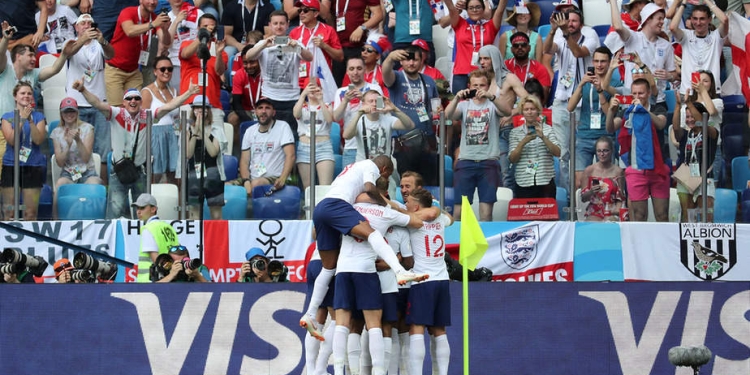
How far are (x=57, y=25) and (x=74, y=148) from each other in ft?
16.3

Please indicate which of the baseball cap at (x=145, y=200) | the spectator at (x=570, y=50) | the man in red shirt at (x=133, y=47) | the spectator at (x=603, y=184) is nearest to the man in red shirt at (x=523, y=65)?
the spectator at (x=570, y=50)

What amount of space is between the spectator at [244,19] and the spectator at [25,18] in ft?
9.44

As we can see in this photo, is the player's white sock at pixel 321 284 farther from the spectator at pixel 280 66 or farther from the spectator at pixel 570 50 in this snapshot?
the spectator at pixel 570 50

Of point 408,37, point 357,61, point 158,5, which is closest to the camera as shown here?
point 357,61

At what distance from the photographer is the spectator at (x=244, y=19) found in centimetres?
2145

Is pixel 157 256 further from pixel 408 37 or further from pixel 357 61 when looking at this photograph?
pixel 408 37

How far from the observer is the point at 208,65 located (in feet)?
66.4

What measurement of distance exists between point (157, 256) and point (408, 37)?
6264mm

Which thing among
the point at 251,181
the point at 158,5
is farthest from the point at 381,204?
the point at 158,5

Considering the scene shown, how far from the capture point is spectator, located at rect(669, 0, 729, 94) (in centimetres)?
2002

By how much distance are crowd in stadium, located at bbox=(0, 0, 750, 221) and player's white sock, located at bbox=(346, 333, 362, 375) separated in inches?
139

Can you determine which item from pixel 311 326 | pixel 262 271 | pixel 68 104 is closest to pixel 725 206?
pixel 262 271

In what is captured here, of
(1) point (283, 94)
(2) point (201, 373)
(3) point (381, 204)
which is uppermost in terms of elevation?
(1) point (283, 94)

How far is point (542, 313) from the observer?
15.5 metres
